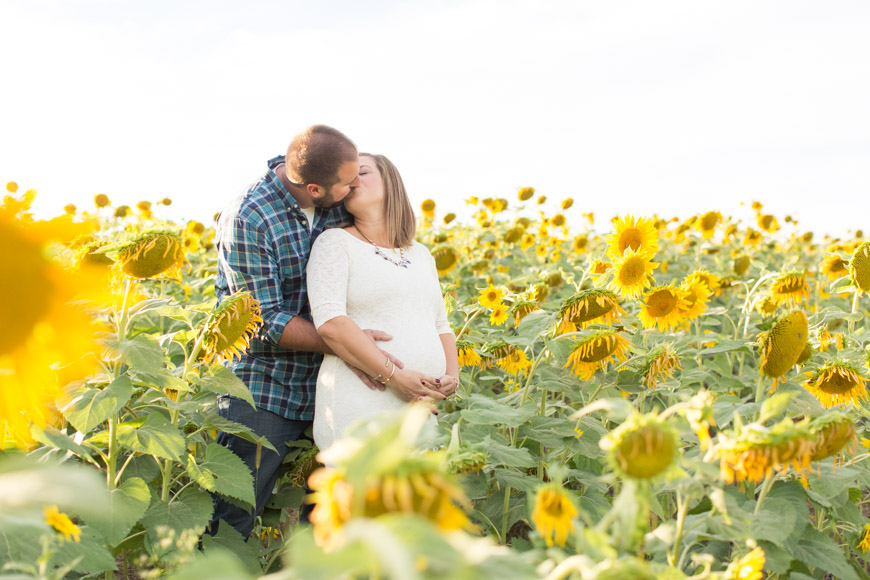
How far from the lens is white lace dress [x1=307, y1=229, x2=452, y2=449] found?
257cm

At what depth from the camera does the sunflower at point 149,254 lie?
76.8 inches

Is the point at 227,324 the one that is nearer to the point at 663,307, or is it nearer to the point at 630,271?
the point at 630,271

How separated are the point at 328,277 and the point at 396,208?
0.50m

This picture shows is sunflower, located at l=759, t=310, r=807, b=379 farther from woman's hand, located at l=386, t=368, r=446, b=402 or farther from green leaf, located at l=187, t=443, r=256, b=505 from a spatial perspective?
green leaf, located at l=187, t=443, r=256, b=505

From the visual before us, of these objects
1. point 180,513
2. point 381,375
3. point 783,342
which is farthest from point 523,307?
point 180,513

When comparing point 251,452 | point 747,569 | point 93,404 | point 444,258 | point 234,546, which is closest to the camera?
point 747,569

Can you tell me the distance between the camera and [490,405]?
7.30ft

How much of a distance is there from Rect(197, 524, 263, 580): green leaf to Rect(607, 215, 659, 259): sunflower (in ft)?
6.08

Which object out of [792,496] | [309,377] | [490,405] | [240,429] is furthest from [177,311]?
[792,496]

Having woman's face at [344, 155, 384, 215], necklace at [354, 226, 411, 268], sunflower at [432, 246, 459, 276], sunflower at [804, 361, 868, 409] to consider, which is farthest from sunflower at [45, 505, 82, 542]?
sunflower at [432, 246, 459, 276]

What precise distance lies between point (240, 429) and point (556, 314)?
114 cm

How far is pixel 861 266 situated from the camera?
288cm

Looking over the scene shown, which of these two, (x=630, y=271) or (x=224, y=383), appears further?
(x=630, y=271)

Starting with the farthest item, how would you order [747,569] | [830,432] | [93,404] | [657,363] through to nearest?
1. [657,363]
2. [93,404]
3. [830,432]
4. [747,569]
